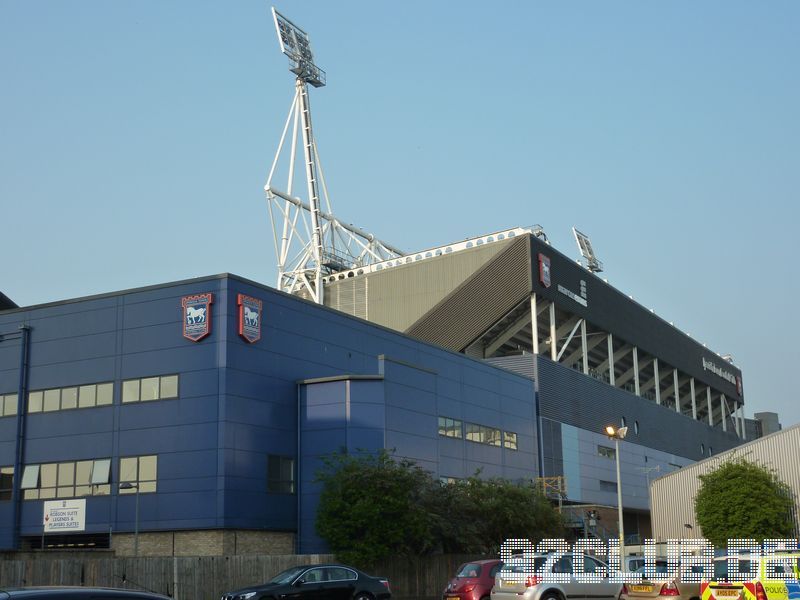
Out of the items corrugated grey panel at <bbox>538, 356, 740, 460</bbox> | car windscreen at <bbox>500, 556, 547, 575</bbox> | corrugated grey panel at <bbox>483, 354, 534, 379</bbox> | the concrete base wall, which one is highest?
corrugated grey panel at <bbox>483, 354, 534, 379</bbox>

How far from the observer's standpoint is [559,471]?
72.4m

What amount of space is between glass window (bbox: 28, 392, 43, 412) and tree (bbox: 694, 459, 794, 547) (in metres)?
31.8

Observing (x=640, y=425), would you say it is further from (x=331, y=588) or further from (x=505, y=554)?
(x=331, y=588)

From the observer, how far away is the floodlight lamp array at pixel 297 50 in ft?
277

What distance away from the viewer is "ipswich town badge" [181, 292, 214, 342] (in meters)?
46.9

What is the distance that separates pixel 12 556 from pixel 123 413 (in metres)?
7.92

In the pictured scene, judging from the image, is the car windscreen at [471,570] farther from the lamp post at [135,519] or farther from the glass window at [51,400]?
the glass window at [51,400]

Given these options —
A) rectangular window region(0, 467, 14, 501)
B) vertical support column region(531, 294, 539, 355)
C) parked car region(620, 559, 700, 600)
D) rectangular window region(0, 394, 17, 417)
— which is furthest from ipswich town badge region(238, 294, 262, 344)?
vertical support column region(531, 294, 539, 355)

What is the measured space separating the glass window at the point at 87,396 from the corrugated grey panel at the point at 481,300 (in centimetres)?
3037

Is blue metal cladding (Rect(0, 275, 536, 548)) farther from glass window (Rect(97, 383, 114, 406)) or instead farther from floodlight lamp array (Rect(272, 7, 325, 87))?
floodlight lamp array (Rect(272, 7, 325, 87))

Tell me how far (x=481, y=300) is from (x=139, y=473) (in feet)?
114

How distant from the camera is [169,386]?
4731 centimetres

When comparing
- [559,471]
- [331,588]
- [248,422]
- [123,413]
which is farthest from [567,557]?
[559,471]

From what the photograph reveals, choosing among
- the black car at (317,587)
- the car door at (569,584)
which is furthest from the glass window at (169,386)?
the car door at (569,584)
